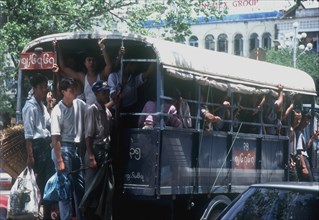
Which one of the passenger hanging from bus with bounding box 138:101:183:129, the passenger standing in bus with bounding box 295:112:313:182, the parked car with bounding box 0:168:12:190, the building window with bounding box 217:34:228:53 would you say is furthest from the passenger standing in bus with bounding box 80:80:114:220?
the building window with bounding box 217:34:228:53

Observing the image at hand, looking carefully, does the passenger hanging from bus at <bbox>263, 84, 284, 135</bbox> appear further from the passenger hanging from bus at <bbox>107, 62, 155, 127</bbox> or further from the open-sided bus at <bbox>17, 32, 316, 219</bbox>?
the passenger hanging from bus at <bbox>107, 62, 155, 127</bbox>

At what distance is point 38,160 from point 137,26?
9.23m

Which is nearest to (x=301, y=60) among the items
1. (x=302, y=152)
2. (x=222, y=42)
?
(x=222, y=42)

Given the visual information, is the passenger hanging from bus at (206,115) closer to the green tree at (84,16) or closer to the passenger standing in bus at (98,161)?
the passenger standing in bus at (98,161)

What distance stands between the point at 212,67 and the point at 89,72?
67.3 inches

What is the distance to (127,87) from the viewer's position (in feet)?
30.7

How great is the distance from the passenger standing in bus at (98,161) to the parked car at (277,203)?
237 centimetres

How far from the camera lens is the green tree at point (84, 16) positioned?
55.2 feet

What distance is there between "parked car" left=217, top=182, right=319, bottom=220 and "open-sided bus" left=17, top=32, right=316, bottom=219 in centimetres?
220

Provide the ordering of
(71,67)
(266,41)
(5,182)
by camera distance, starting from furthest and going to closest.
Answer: (266,41)
(5,182)
(71,67)

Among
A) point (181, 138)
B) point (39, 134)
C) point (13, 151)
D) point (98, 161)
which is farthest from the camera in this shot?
point (13, 151)

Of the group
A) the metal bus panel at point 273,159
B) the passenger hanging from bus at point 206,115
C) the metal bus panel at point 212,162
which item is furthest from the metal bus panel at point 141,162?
the metal bus panel at point 273,159

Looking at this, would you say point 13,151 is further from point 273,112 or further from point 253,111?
point 273,112

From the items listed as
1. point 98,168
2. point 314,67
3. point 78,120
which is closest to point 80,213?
point 98,168
